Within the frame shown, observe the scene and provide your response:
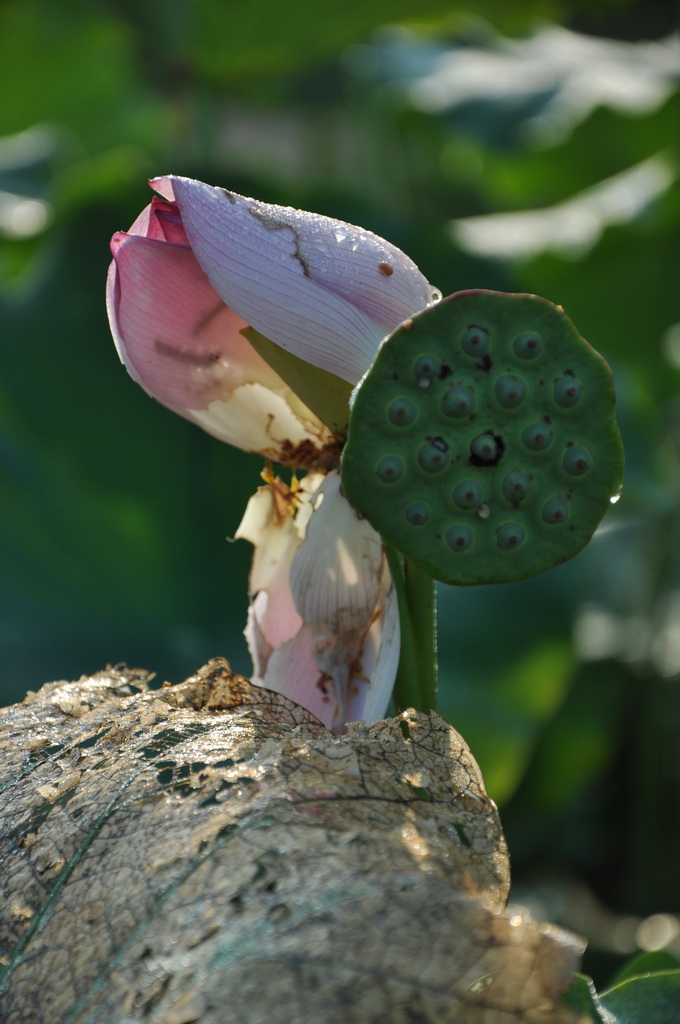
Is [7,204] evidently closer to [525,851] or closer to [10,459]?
[10,459]

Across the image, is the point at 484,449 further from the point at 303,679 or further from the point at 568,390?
the point at 303,679

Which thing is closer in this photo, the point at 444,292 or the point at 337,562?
the point at 337,562

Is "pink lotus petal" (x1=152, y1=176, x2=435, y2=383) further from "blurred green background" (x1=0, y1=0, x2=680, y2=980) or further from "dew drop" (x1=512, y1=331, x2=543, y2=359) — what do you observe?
"blurred green background" (x1=0, y1=0, x2=680, y2=980)

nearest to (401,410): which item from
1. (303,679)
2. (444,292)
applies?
(303,679)

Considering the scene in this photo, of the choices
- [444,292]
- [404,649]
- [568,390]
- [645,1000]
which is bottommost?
[645,1000]

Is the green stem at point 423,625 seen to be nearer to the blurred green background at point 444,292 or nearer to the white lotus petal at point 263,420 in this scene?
the white lotus petal at point 263,420

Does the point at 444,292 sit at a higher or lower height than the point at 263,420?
higher

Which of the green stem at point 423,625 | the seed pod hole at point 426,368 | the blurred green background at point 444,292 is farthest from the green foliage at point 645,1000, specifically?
the blurred green background at point 444,292
